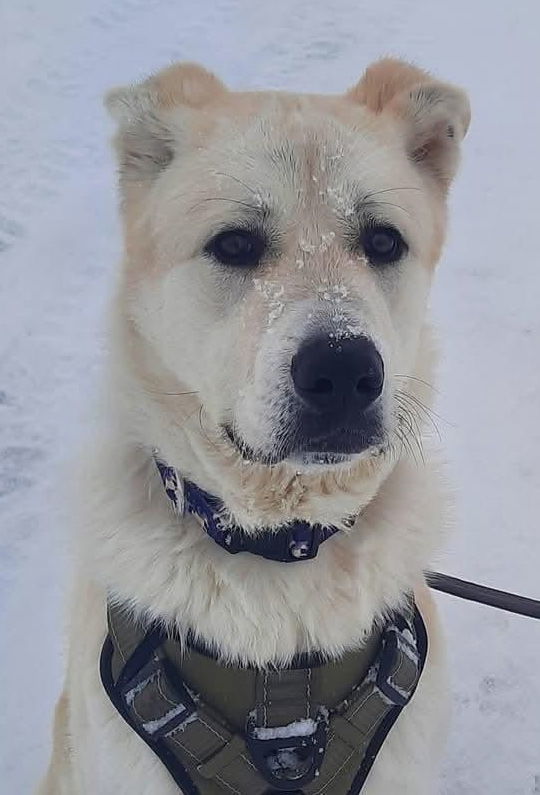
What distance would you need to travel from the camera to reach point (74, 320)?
511 centimetres

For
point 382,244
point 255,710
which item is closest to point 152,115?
point 382,244

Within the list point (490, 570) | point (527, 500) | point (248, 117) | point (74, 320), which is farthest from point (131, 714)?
point (74, 320)

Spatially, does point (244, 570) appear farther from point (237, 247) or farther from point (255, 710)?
point (237, 247)

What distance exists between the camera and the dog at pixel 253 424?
7.00ft

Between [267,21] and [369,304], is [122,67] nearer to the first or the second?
[267,21]

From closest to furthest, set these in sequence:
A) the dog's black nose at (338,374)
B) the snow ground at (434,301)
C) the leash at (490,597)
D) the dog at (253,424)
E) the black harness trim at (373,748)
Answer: the dog's black nose at (338,374) < the dog at (253,424) < the black harness trim at (373,748) < the leash at (490,597) < the snow ground at (434,301)

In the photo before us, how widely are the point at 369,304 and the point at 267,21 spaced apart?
642cm

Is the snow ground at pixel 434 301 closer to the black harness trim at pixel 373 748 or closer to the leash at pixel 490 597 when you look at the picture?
the leash at pixel 490 597

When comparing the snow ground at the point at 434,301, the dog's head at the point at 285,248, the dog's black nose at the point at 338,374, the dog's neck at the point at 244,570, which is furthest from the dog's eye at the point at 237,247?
the snow ground at the point at 434,301

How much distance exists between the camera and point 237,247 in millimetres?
2246

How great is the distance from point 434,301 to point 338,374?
342 cm

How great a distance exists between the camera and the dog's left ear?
2494mm

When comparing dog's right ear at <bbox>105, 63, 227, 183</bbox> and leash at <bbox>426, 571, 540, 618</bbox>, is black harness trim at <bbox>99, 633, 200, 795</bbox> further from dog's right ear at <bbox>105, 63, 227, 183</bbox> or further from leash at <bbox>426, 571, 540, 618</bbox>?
dog's right ear at <bbox>105, 63, 227, 183</bbox>

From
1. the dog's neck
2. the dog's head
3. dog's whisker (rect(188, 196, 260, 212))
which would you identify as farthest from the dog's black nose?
dog's whisker (rect(188, 196, 260, 212))
